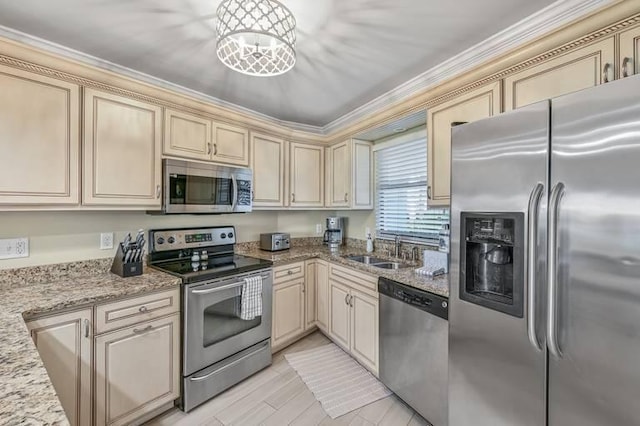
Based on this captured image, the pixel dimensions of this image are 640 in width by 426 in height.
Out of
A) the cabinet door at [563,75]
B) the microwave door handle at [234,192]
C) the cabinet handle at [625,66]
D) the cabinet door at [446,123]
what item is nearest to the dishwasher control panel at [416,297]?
the cabinet door at [446,123]

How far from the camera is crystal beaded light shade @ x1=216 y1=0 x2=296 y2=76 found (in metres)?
1.37

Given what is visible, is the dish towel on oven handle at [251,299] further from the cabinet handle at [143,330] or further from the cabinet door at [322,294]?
the cabinet door at [322,294]

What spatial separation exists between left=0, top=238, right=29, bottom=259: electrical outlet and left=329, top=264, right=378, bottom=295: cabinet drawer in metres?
2.25

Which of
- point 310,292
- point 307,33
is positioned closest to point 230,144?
point 307,33

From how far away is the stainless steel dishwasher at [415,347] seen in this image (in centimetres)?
170

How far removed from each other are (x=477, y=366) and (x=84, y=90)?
2.75 metres

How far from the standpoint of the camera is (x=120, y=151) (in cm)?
200

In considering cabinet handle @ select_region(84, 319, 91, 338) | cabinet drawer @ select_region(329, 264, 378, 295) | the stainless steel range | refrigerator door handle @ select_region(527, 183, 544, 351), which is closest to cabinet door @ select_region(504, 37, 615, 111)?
refrigerator door handle @ select_region(527, 183, 544, 351)

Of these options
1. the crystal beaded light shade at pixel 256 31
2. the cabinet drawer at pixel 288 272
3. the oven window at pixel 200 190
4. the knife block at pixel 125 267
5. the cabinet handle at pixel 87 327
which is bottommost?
the cabinet handle at pixel 87 327

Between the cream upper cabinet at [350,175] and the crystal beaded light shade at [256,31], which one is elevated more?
the crystal beaded light shade at [256,31]

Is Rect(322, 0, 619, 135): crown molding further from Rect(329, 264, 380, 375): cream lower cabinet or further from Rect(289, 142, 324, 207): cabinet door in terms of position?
Rect(329, 264, 380, 375): cream lower cabinet

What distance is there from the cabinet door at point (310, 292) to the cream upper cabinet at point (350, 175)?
2.48 feet

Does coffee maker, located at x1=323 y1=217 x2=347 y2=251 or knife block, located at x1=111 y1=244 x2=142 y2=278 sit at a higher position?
coffee maker, located at x1=323 y1=217 x2=347 y2=251

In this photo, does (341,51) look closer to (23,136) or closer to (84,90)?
(84,90)
